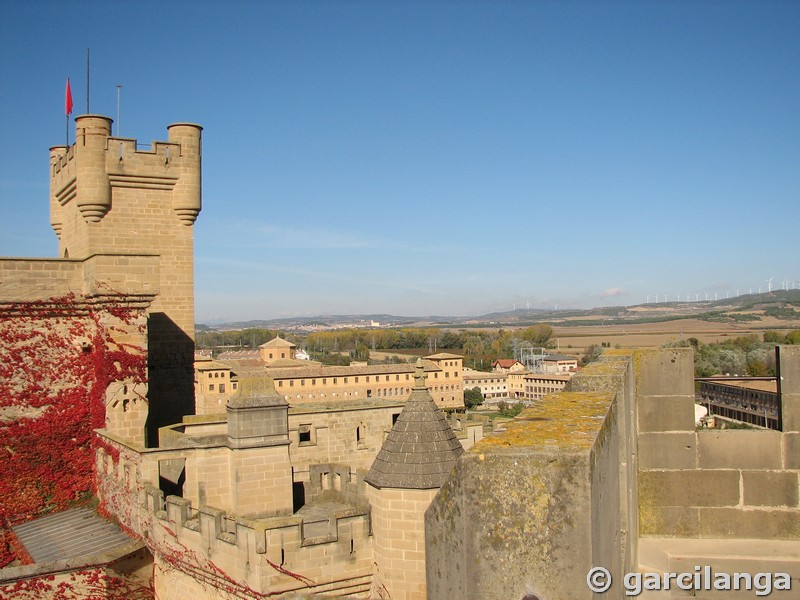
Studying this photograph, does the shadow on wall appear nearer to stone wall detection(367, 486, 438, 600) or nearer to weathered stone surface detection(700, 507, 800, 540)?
stone wall detection(367, 486, 438, 600)

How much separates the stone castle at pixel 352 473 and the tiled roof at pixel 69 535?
0.19 metres

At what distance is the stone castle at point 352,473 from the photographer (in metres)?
2.83

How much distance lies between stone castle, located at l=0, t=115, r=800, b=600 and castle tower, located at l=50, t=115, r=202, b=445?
5 cm

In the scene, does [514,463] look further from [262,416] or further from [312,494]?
[312,494]

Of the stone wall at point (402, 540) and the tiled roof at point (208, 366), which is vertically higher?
the stone wall at point (402, 540)

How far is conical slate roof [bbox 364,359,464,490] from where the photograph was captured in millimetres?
9172

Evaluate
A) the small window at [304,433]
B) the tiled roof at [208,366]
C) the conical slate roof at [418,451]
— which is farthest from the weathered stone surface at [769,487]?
the tiled roof at [208,366]

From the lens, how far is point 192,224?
784 inches

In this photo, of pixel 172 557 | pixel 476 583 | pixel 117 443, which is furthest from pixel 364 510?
pixel 476 583

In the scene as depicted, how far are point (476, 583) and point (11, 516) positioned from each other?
14275mm

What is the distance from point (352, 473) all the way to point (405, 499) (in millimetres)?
4421

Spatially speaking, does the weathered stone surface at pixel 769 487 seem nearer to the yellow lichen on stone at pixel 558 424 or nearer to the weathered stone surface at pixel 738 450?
the weathered stone surface at pixel 738 450

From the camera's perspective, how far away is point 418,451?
30.8 feet

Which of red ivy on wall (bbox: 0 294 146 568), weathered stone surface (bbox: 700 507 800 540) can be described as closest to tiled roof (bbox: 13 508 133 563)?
red ivy on wall (bbox: 0 294 146 568)
